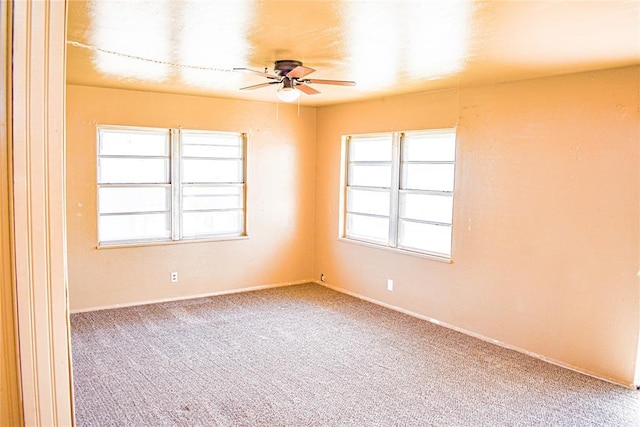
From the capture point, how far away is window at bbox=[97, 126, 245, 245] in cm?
573

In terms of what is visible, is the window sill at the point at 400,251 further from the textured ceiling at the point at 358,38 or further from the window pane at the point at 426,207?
the textured ceiling at the point at 358,38

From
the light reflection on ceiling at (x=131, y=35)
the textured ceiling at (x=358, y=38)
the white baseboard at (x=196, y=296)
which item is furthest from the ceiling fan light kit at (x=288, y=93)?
the white baseboard at (x=196, y=296)

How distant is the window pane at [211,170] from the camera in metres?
6.21

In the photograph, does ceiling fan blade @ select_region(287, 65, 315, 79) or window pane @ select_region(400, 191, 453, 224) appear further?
window pane @ select_region(400, 191, 453, 224)

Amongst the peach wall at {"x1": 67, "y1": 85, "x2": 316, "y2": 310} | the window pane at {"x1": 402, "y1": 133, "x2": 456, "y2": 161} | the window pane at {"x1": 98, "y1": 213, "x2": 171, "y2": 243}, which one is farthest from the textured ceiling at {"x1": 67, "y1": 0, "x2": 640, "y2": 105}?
the window pane at {"x1": 98, "y1": 213, "x2": 171, "y2": 243}

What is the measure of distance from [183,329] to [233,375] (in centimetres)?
133

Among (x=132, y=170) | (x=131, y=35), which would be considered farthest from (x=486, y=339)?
(x=132, y=170)

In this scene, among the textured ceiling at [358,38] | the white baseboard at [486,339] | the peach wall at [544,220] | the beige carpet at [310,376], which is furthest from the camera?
the white baseboard at [486,339]

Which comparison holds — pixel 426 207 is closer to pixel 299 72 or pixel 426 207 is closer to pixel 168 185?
pixel 299 72

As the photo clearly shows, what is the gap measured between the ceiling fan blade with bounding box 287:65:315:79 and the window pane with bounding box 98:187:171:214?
9.67 ft

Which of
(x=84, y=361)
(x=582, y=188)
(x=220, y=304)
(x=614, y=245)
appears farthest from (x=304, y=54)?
(x=220, y=304)

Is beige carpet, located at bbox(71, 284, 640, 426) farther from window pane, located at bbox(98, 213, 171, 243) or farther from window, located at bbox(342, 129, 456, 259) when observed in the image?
window, located at bbox(342, 129, 456, 259)

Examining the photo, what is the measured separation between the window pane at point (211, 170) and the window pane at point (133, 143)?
0.33 m

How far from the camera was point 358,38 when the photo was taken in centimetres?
321
